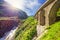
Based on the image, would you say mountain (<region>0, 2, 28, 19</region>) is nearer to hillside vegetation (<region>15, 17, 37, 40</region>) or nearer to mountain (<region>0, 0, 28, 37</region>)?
mountain (<region>0, 0, 28, 37</region>)

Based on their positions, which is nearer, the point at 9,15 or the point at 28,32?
the point at 28,32

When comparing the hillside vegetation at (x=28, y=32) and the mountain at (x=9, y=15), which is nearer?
the hillside vegetation at (x=28, y=32)

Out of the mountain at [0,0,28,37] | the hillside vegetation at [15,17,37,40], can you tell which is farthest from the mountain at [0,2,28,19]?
the hillside vegetation at [15,17,37,40]

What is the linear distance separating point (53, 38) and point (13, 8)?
203ft

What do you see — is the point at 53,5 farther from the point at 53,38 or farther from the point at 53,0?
the point at 53,38

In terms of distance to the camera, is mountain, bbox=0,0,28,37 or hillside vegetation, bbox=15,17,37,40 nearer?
hillside vegetation, bbox=15,17,37,40

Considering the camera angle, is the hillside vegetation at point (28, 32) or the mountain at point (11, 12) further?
the mountain at point (11, 12)

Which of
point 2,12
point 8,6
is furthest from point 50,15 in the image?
point 8,6

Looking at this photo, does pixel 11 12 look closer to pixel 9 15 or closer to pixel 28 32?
pixel 9 15

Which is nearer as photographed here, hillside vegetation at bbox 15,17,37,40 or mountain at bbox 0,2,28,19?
hillside vegetation at bbox 15,17,37,40

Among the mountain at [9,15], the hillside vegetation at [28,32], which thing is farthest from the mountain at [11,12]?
the hillside vegetation at [28,32]

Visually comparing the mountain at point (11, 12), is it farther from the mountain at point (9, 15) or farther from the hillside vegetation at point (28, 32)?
the hillside vegetation at point (28, 32)

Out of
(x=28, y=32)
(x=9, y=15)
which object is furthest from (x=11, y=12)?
(x=28, y=32)

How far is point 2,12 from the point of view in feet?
220
